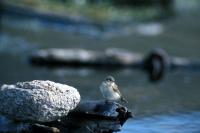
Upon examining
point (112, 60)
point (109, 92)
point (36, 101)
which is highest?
point (112, 60)

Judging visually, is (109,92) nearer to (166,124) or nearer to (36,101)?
(36,101)

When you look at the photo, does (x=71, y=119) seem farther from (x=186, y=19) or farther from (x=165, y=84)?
(x=186, y=19)

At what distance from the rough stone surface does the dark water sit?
154cm

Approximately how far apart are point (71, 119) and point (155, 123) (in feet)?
6.59

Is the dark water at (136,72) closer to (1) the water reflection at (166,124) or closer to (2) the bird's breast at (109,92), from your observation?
(1) the water reflection at (166,124)

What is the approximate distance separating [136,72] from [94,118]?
9.17 meters

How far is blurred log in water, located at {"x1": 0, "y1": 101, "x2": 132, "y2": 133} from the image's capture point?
12492 millimetres

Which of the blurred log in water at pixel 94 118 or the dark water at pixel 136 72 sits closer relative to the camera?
the blurred log in water at pixel 94 118

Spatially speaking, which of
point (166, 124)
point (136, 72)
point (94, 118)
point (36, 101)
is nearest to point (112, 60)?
point (136, 72)

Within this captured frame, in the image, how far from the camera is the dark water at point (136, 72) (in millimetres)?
14719

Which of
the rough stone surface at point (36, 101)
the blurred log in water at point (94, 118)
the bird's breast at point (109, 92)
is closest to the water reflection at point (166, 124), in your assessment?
the blurred log in water at point (94, 118)

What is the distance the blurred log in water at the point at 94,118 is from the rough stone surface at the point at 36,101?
461 millimetres

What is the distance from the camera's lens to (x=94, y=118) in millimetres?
12742

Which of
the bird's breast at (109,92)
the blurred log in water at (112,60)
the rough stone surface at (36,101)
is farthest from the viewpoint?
the blurred log in water at (112,60)
